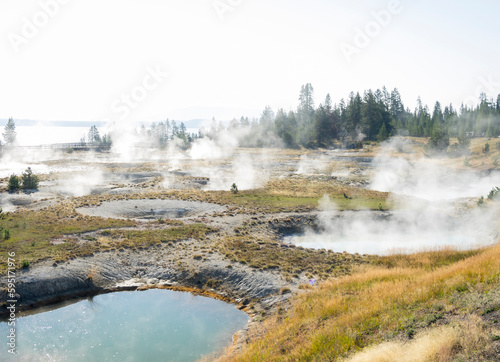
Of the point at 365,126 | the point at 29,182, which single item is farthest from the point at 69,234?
the point at 365,126

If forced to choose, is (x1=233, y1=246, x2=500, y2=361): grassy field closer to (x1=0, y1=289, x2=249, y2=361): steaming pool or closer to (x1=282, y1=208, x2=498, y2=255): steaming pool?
(x1=0, y1=289, x2=249, y2=361): steaming pool

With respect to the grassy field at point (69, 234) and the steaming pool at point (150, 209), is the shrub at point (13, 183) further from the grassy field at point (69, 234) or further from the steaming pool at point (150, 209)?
the steaming pool at point (150, 209)

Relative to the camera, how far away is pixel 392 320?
38.5 feet

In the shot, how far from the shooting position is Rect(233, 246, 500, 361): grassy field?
30.8 ft

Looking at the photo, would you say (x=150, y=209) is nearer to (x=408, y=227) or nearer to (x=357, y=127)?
(x=408, y=227)

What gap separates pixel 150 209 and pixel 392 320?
31065 millimetres

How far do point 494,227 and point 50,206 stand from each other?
44870mm

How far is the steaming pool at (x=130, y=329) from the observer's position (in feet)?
48.4

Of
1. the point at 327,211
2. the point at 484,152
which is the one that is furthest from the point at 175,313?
the point at 484,152

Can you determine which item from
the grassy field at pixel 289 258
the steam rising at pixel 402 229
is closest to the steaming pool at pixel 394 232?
the steam rising at pixel 402 229

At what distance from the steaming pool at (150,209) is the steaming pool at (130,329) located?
1679cm

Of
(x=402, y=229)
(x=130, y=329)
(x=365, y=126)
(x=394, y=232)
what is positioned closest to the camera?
(x=130, y=329)

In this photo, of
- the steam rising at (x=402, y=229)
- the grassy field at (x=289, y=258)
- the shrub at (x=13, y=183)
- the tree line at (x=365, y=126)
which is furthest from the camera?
the tree line at (x=365, y=126)

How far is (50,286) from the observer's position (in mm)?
20047
